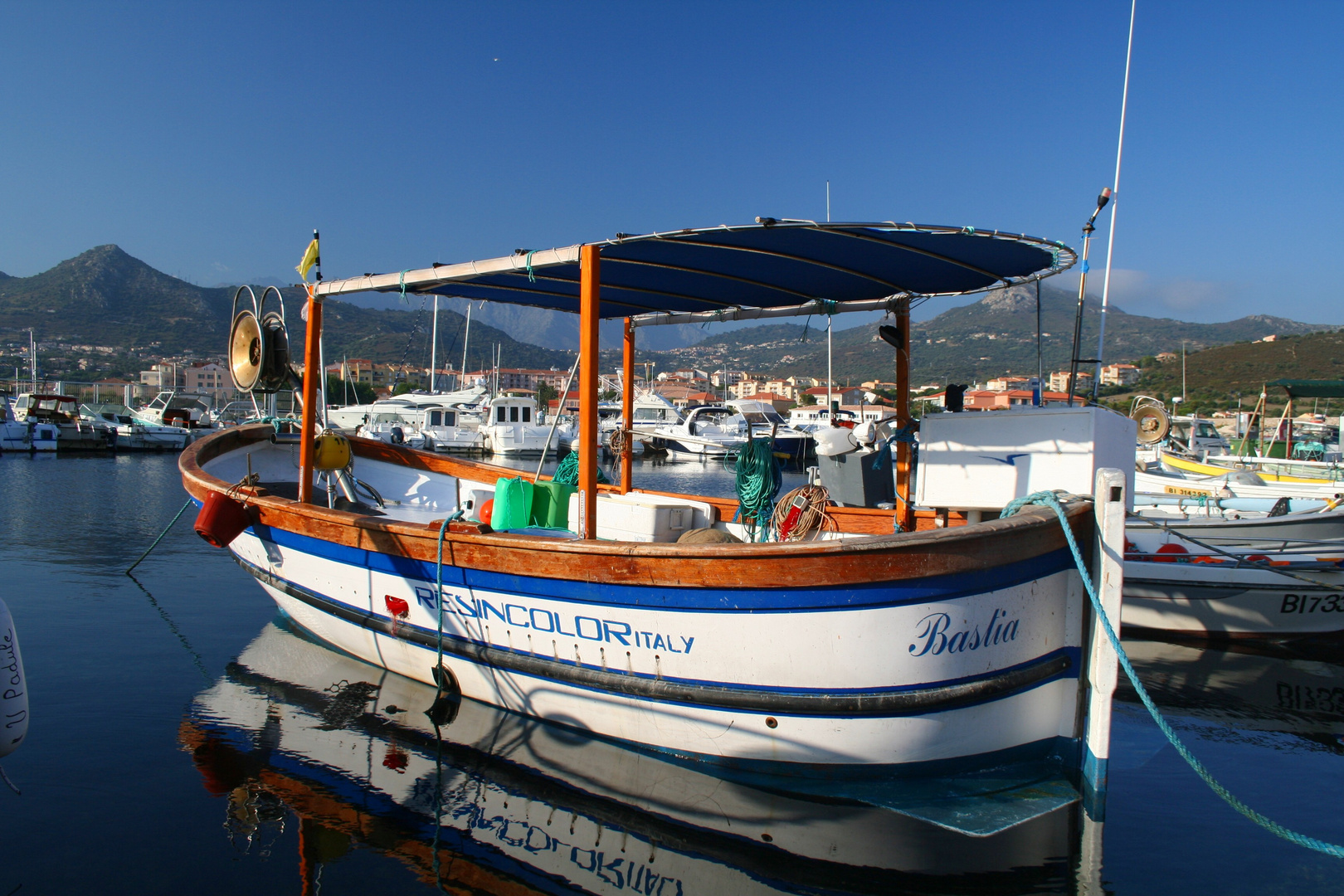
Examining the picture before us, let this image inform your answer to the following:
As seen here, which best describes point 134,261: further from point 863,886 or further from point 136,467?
point 863,886

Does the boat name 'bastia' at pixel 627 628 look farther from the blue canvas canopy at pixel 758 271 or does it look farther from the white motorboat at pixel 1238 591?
the white motorboat at pixel 1238 591

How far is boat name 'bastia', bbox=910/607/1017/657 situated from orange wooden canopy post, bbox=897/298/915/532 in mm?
2114

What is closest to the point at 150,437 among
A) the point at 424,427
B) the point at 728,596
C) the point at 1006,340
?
the point at 424,427

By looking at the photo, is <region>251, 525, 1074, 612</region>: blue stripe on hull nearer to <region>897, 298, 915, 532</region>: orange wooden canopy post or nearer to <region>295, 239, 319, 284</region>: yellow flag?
<region>897, 298, 915, 532</region>: orange wooden canopy post

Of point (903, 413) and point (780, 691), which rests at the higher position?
point (903, 413)

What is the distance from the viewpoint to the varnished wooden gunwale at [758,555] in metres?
3.48

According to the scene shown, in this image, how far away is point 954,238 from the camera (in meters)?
4.34

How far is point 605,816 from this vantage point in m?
4.00

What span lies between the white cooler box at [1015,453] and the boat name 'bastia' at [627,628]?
967 millimetres

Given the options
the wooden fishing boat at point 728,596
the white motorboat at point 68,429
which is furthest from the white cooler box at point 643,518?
the white motorboat at point 68,429

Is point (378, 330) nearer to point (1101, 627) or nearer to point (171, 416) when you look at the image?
point (171, 416)

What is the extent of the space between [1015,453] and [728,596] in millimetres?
1995

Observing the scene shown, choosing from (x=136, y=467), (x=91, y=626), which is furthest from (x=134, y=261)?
(x=91, y=626)

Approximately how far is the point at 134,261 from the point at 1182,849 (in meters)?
173
